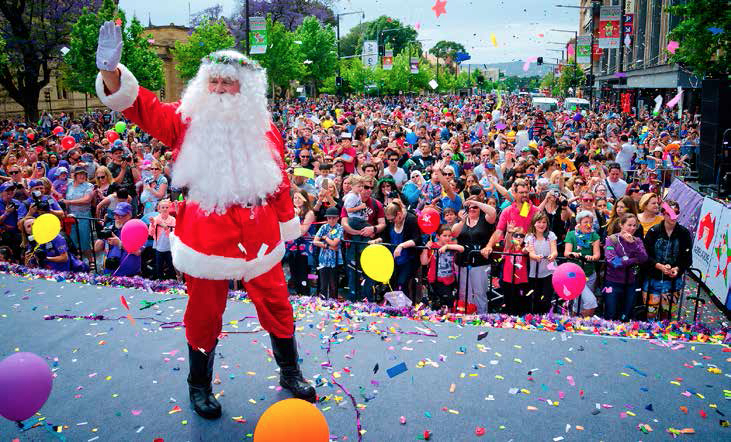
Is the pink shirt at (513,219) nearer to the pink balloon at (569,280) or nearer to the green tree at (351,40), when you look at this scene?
the pink balloon at (569,280)

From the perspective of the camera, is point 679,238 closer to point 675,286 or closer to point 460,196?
point 675,286

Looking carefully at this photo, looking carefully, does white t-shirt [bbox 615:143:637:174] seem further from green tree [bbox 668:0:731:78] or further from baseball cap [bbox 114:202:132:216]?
baseball cap [bbox 114:202:132:216]

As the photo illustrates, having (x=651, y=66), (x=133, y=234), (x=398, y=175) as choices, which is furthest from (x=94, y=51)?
(x=651, y=66)

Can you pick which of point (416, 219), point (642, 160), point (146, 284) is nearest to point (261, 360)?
point (146, 284)

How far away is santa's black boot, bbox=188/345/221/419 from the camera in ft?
11.9

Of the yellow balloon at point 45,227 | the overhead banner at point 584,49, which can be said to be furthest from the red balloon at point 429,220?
the overhead banner at point 584,49

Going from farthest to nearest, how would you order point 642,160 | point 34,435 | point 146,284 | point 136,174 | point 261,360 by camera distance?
point 642,160 → point 136,174 → point 146,284 → point 261,360 → point 34,435

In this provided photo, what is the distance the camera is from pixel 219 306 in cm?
362

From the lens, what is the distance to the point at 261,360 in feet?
14.3

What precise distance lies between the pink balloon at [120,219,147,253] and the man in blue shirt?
6.63ft

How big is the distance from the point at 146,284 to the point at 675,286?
5.46 meters

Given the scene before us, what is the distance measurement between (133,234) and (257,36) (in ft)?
47.6

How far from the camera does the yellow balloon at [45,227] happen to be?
20.6 ft

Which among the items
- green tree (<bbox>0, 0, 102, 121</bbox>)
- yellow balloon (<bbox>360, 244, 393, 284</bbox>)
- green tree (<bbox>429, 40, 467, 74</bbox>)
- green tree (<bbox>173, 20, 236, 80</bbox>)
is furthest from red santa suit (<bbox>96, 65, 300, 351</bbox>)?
green tree (<bbox>429, 40, 467, 74</bbox>)
